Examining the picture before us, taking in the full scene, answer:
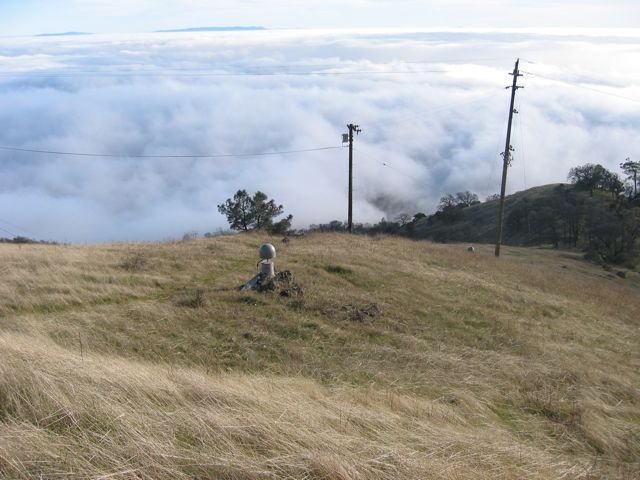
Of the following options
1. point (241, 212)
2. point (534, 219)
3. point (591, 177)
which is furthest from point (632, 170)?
point (241, 212)

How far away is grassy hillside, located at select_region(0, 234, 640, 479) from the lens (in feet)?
11.9

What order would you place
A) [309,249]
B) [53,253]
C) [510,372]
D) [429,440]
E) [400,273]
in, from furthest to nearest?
[309,249] → [400,273] → [53,253] → [510,372] → [429,440]

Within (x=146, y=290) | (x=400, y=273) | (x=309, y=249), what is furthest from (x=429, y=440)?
(x=309, y=249)

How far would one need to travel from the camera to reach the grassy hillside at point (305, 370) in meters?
3.62

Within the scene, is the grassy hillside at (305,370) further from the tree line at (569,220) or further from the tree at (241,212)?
the tree line at (569,220)

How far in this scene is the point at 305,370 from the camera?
8305 mm

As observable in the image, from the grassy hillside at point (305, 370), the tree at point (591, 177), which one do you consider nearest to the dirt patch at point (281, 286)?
the grassy hillside at point (305, 370)

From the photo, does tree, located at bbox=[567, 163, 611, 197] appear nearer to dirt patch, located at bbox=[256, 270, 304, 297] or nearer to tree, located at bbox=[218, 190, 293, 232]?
tree, located at bbox=[218, 190, 293, 232]

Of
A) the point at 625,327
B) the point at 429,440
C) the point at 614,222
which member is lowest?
the point at 625,327

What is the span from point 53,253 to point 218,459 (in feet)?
47.5

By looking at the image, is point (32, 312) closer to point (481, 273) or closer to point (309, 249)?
point (309, 249)

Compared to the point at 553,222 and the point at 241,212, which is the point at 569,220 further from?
the point at 241,212

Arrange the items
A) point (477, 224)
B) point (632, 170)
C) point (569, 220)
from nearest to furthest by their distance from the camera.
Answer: point (569, 220), point (632, 170), point (477, 224)

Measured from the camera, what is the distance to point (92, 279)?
12.9m
